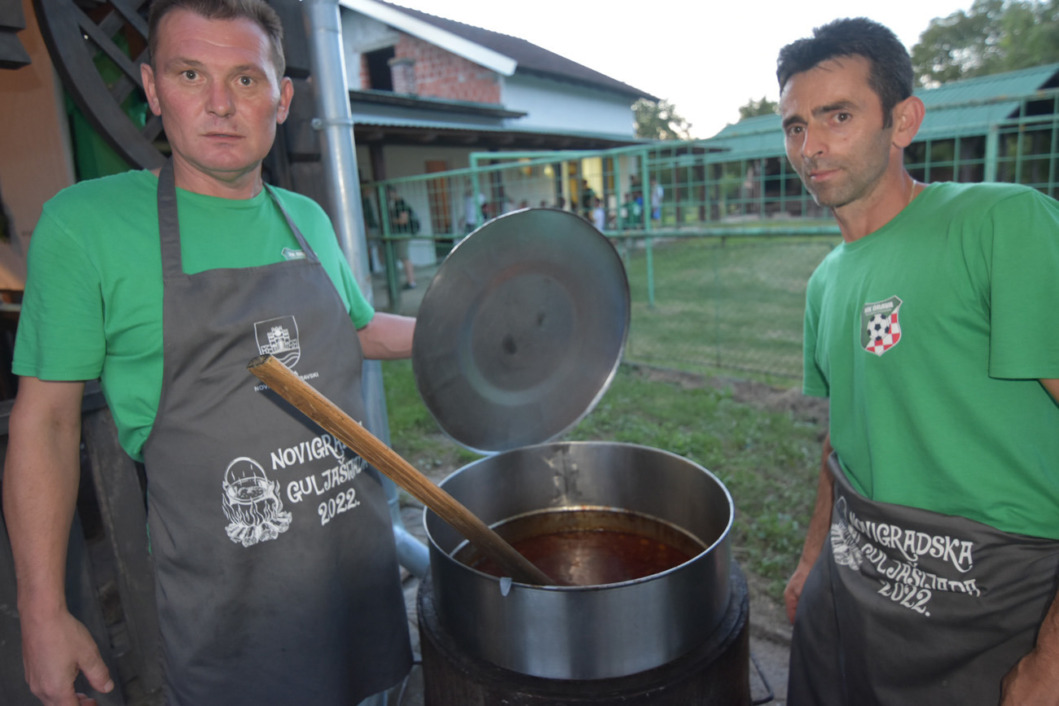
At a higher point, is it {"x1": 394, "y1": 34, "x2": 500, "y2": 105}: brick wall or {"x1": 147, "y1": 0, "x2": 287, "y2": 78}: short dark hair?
{"x1": 394, "y1": 34, "x2": 500, "y2": 105}: brick wall

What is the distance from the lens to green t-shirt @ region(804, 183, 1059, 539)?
4.33 ft

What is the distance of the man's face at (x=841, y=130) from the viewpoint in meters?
1.60

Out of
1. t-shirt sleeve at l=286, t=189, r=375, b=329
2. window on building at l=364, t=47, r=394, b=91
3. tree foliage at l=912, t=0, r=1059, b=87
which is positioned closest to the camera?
t-shirt sleeve at l=286, t=189, r=375, b=329

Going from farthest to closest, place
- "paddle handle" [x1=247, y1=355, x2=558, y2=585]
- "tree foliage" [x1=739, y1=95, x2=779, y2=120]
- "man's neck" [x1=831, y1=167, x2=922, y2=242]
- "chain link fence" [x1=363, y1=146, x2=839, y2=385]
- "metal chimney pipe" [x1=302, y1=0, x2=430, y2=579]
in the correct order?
"tree foliage" [x1=739, y1=95, x2=779, y2=120] → "chain link fence" [x1=363, y1=146, x2=839, y2=385] → "metal chimney pipe" [x1=302, y1=0, x2=430, y2=579] → "man's neck" [x1=831, y1=167, x2=922, y2=242] → "paddle handle" [x1=247, y1=355, x2=558, y2=585]

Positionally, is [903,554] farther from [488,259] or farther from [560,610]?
[488,259]

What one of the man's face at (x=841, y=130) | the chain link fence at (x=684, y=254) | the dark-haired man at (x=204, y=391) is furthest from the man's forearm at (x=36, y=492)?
the chain link fence at (x=684, y=254)

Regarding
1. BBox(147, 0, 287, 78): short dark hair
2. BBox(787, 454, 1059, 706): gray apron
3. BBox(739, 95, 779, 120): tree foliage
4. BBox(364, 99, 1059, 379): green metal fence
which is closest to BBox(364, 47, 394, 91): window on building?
BBox(364, 99, 1059, 379): green metal fence

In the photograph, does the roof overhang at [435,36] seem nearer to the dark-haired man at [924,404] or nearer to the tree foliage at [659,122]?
the dark-haired man at [924,404]

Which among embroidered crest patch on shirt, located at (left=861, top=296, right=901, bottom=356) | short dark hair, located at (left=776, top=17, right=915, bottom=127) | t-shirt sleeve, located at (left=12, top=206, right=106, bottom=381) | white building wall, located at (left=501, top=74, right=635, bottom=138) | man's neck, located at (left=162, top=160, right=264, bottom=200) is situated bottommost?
embroidered crest patch on shirt, located at (left=861, top=296, right=901, bottom=356)

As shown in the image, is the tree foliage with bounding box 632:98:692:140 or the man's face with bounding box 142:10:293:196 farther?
the tree foliage with bounding box 632:98:692:140

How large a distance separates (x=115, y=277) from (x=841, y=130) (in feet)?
5.66

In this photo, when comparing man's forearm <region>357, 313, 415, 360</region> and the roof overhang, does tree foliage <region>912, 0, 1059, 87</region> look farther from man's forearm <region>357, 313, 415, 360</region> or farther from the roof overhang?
man's forearm <region>357, 313, 415, 360</region>

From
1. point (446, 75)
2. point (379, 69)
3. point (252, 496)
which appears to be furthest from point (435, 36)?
point (252, 496)

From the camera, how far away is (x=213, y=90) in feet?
5.06
